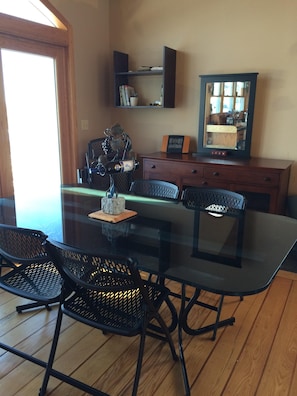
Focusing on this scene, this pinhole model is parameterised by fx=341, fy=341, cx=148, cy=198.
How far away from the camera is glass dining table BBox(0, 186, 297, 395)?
1.29m

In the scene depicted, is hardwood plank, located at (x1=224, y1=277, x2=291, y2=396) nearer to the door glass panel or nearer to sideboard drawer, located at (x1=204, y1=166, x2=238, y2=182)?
sideboard drawer, located at (x1=204, y1=166, x2=238, y2=182)

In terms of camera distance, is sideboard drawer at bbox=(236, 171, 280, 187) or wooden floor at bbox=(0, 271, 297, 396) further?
sideboard drawer at bbox=(236, 171, 280, 187)

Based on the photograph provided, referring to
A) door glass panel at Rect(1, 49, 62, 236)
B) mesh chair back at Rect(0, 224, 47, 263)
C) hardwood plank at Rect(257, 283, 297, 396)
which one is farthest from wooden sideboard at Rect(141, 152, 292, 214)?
mesh chair back at Rect(0, 224, 47, 263)

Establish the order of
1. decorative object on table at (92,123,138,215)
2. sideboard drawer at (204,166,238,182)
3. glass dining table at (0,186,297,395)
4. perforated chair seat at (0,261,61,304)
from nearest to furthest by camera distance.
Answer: glass dining table at (0,186,297,395) < perforated chair seat at (0,261,61,304) < decorative object on table at (92,123,138,215) < sideboard drawer at (204,166,238,182)

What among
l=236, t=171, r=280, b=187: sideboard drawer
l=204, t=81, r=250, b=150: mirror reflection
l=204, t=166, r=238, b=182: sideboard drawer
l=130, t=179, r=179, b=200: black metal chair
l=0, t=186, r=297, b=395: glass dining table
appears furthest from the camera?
l=204, t=81, r=250, b=150: mirror reflection

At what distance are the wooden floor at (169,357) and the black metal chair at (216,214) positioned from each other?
0.47 ft

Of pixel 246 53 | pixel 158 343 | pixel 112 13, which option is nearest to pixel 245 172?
pixel 246 53

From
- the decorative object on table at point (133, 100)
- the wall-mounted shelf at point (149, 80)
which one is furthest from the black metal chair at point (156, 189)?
the decorative object on table at point (133, 100)

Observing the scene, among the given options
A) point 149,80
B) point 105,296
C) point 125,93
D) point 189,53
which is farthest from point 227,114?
point 105,296

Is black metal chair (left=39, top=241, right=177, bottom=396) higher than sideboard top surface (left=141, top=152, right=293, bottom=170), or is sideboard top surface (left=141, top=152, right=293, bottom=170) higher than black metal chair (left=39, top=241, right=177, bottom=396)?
sideboard top surface (left=141, top=152, right=293, bottom=170)

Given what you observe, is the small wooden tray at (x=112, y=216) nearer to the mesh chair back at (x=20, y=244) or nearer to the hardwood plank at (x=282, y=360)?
the mesh chair back at (x=20, y=244)

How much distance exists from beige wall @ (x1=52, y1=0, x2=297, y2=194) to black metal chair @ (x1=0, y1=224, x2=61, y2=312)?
8.08ft

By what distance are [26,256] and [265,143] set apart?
9.08ft

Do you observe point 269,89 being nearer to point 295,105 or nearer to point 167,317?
point 295,105
